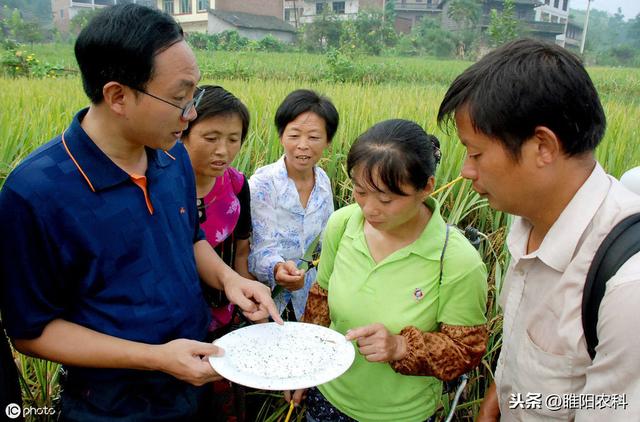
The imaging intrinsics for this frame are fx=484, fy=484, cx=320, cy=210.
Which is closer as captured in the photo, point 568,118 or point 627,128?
point 568,118

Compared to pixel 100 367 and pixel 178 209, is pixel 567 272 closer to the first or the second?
pixel 178 209

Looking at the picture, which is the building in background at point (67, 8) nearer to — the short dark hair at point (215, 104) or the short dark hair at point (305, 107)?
the short dark hair at point (305, 107)

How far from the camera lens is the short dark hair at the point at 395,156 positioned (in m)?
1.29

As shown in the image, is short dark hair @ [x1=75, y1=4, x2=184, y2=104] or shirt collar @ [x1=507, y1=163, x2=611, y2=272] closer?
shirt collar @ [x1=507, y1=163, x2=611, y2=272]

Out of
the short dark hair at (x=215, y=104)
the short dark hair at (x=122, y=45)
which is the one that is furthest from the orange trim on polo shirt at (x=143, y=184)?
the short dark hair at (x=215, y=104)

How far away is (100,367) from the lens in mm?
1150

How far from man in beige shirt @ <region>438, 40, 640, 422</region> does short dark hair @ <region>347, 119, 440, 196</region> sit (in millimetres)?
211

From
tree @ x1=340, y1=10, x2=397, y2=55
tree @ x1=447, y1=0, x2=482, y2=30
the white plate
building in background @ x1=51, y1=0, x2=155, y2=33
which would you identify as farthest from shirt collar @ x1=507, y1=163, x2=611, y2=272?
building in background @ x1=51, y1=0, x2=155, y2=33

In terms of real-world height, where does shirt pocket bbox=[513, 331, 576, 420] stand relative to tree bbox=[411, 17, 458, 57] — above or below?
below

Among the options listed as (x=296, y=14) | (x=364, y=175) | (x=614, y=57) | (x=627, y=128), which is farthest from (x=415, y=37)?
(x=364, y=175)

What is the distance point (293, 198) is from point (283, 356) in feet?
3.33

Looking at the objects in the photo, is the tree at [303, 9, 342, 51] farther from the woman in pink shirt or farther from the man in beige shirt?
the man in beige shirt

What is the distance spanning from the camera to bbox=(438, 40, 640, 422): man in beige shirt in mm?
924

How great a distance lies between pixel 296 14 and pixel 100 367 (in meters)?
38.6
